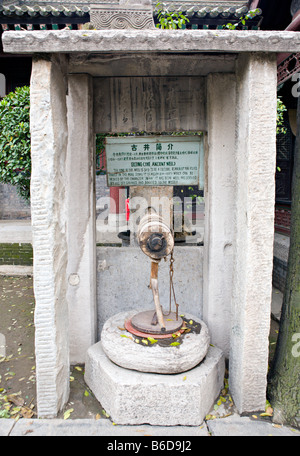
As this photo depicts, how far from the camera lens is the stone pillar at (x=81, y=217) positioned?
3.28 metres

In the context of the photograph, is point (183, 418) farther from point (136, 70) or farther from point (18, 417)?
point (136, 70)

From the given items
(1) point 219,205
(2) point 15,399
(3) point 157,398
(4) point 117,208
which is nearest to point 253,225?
(1) point 219,205

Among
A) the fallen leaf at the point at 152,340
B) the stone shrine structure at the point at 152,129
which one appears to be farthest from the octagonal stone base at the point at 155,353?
the stone shrine structure at the point at 152,129

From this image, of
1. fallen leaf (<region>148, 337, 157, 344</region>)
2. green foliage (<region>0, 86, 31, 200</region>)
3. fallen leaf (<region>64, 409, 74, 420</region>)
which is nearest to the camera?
fallen leaf (<region>64, 409, 74, 420</region>)

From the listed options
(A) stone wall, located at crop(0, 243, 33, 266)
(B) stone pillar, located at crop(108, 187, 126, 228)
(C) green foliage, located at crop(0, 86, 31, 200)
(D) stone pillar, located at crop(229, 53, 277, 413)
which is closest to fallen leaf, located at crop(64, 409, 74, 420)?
(D) stone pillar, located at crop(229, 53, 277, 413)

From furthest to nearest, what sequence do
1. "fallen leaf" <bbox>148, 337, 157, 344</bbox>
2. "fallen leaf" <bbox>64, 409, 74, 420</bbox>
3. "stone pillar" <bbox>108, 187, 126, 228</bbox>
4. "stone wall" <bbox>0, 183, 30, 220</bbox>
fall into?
1. "stone wall" <bbox>0, 183, 30, 220</bbox>
2. "stone pillar" <bbox>108, 187, 126, 228</bbox>
3. "fallen leaf" <bbox>148, 337, 157, 344</bbox>
4. "fallen leaf" <bbox>64, 409, 74, 420</bbox>

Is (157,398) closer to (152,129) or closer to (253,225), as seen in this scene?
(253,225)

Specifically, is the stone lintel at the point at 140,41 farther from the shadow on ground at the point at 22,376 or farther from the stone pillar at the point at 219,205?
the shadow on ground at the point at 22,376

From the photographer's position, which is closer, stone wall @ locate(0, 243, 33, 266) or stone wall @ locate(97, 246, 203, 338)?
stone wall @ locate(97, 246, 203, 338)

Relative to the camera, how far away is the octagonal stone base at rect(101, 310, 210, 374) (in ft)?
8.91

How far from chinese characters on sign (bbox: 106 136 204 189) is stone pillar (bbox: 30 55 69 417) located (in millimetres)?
878

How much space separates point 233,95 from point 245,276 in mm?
1804

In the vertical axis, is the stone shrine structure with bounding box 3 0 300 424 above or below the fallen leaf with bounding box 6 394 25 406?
above

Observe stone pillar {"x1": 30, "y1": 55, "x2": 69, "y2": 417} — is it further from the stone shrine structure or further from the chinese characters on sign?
the chinese characters on sign
